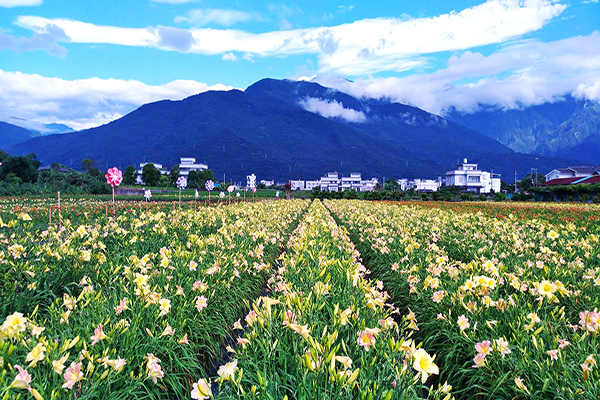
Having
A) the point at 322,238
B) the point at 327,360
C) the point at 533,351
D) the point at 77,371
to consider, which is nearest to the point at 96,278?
the point at 77,371

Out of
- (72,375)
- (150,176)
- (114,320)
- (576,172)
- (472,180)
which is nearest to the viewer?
(72,375)

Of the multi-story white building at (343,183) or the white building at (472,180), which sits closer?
the white building at (472,180)

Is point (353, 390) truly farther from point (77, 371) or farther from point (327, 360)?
point (77, 371)

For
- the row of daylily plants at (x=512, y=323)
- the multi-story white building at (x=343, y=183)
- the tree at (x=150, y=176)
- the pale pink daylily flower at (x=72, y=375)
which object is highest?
the tree at (x=150, y=176)

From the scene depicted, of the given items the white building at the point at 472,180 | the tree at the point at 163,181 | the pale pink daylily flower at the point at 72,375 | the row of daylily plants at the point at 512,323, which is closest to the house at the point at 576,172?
the white building at the point at 472,180

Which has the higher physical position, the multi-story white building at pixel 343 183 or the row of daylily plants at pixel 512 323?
the multi-story white building at pixel 343 183

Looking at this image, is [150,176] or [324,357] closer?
[324,357]

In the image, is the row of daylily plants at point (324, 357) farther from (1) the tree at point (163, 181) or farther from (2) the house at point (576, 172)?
(1) the tree at point (163, 181)

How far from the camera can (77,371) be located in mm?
2213

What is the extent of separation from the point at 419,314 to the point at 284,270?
1.88 meters

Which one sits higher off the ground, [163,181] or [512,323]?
[163,181]

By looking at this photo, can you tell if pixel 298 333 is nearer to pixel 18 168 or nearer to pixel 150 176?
pixel 18 168

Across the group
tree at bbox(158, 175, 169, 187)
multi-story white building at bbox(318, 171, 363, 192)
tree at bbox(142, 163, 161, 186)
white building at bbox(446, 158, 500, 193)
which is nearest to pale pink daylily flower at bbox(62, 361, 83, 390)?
tree at bbox(158, 175, 169, 187)

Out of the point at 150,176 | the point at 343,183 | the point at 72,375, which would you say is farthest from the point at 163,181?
the point at 72,375
